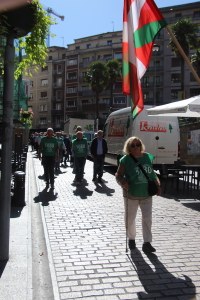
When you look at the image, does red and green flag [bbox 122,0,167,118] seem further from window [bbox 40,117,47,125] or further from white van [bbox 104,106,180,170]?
window [bbox 40,117,47,125]

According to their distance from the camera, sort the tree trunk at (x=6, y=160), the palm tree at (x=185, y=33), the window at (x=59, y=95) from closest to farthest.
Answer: the tree trunk at (x=6, y=160) < the palm tree at (x=185, y=33) < the window at (x=59, y=95)

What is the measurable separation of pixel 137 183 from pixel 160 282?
1.66 metres

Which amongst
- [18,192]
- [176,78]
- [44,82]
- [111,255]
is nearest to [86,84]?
[44,82]

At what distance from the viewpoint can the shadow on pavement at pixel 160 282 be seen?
480 centimetres

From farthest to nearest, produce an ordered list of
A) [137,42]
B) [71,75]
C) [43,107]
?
[43,107] < [71,75] < [137,42]

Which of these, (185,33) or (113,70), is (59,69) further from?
(185,33)

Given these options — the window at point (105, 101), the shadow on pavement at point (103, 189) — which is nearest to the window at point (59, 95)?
the window at point (105, 101)

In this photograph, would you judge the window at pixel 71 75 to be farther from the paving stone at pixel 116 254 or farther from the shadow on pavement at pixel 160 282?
the shadow on pavement at pixel 160 282

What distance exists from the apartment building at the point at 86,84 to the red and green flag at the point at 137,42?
209 feet

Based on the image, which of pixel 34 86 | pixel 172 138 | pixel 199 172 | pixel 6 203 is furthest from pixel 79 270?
pixel 34 86

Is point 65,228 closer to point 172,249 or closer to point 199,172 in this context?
point 172,249

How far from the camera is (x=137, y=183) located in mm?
6438

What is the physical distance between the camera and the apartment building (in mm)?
72062

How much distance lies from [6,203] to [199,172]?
758 centimetres
